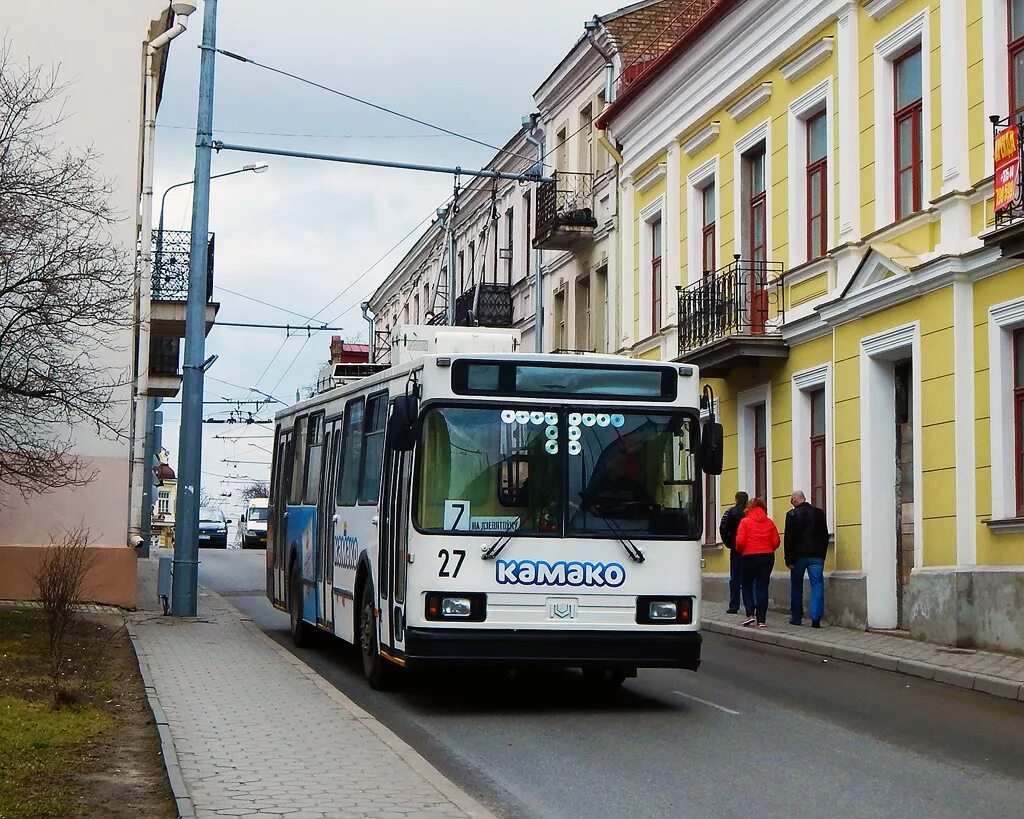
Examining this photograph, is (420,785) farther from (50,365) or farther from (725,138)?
(725,138)

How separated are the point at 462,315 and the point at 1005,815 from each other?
39.5m

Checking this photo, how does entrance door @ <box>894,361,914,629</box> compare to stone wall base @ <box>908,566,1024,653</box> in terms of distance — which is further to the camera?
entrance door @ <box>894,361,914,629</box>

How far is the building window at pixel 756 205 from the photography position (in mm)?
25578

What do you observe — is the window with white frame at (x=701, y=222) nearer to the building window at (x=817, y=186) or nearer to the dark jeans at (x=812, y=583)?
the building window at (x=817, y=186)

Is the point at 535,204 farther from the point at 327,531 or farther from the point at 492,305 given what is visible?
the point at 327,531

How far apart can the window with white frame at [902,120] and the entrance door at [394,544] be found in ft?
30.3

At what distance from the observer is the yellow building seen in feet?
58.5

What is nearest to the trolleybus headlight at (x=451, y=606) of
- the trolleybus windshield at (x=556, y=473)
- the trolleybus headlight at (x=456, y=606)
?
the trolleybus headlight at (x=456, y=606)

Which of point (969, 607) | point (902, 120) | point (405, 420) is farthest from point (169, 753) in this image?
point (902, 120)

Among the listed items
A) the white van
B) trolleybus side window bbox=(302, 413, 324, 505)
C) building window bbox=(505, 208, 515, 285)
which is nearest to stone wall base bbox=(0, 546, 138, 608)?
trolleybus side window bbox=(302, 413, 324, 505)

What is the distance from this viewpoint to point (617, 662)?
12.3m

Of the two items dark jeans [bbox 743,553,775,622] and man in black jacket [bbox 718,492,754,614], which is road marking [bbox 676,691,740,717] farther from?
man in black jacket [bbox 718,492,754,614]

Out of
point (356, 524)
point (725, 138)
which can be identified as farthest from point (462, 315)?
point (356, 524)

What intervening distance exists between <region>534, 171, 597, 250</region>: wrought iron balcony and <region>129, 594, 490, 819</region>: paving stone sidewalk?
20.2 meters
